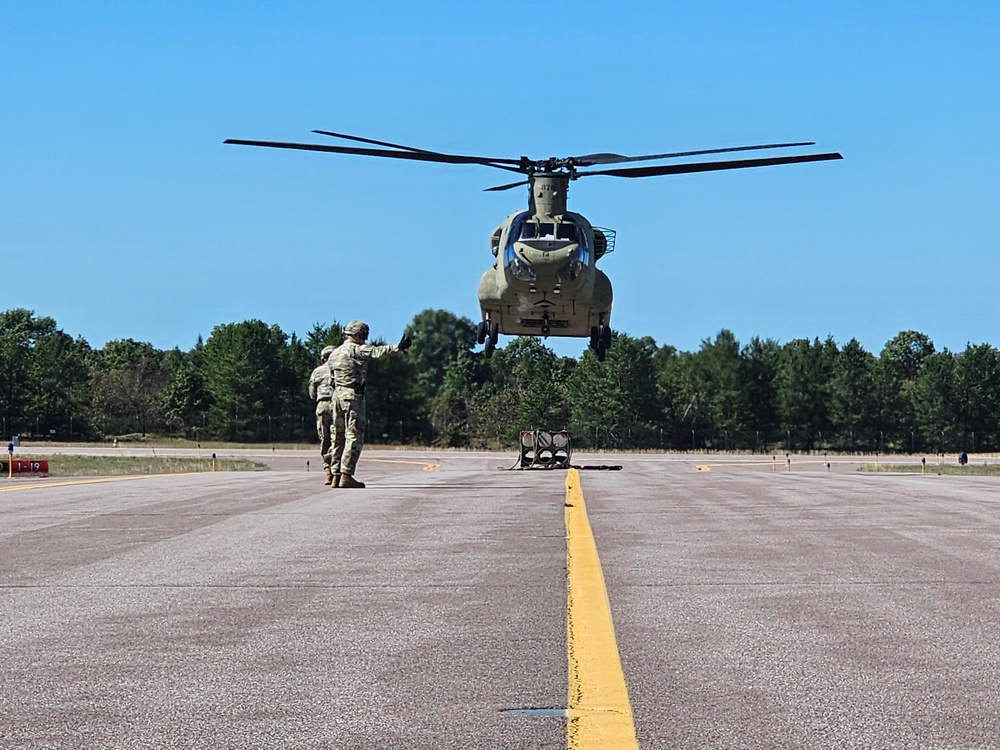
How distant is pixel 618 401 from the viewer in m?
127

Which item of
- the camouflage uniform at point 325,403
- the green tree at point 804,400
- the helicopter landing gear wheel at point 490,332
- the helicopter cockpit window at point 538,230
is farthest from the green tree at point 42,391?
the camouflage uniform at point 325,403

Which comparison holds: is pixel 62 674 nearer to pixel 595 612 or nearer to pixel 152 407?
pixel 595 612

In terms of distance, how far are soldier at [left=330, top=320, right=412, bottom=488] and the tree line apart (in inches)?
4209

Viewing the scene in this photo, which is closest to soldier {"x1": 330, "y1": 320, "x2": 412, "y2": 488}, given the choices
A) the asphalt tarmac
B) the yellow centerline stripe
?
the asphalt tarmac

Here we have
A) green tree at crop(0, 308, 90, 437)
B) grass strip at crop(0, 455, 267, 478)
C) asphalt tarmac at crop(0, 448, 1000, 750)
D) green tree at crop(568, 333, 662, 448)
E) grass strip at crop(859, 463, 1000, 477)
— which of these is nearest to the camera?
asphalt tarmac at crop(0, 448, 1000, 750)

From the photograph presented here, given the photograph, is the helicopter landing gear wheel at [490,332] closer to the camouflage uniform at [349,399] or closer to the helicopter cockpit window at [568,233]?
the helicopter cockpit window at [568,233]

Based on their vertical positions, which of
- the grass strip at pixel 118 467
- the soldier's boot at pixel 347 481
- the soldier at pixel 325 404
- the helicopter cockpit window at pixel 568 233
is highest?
the helicopter cockpit window at pixel 568 233

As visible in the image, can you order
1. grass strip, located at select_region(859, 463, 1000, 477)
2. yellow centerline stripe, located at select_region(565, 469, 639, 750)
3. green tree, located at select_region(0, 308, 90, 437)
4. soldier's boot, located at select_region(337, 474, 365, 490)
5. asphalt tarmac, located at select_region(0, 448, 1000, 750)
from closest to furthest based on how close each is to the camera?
1. yellow centerline stripe, located at select_region(565, 469, 639, 750)
2. asphalt tarmac, located at select_region(0, 448, 1000, 750)
3. soldier's boot, located at select_region(337, 474, 365, 490)
4. grass strip, located at select_region(859, 463, 1000, 477)
5. green tree, located at select_region(0, 308, 90, 437)

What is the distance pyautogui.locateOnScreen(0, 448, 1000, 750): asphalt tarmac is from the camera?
419 centimetres

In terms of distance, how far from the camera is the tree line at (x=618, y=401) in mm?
128500

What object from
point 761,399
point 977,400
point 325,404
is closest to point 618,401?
point 761,399

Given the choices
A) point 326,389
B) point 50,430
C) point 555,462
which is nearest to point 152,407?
point 50,430

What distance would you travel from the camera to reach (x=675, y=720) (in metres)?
4.23

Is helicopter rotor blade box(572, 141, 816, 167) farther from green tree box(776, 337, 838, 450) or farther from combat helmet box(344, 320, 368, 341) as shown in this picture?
green tree box(776, 337, 838, 450)
